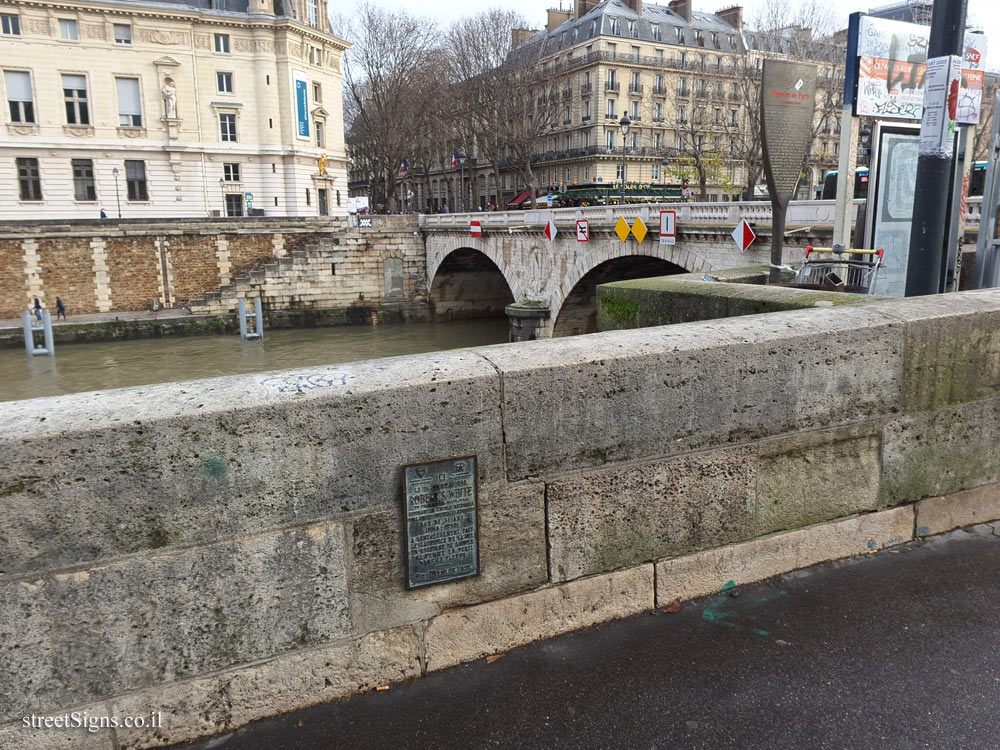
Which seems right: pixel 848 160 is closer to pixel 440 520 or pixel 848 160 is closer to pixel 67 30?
pixel 440 520

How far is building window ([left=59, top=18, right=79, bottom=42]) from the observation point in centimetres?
3819

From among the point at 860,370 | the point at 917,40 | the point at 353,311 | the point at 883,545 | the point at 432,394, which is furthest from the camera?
the point at 353,311

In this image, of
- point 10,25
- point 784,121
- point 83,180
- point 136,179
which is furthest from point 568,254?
point 10,25

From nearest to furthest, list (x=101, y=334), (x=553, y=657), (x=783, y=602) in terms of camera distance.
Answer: (x=553, y=657) < (x=783, y=602) < (x=101, y=334)

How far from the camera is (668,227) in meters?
18.9

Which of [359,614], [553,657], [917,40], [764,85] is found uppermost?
[917,40]

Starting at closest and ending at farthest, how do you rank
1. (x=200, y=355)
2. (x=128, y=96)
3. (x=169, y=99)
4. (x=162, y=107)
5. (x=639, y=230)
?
(x=639, y=230), (x=200, y=355), (x=128, y=96), (x=169, y=99), (x=162, y=107)

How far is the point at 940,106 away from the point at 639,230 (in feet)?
50.8

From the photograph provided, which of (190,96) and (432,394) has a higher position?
(190,96)

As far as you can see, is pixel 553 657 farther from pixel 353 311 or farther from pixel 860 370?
pixel 353 311

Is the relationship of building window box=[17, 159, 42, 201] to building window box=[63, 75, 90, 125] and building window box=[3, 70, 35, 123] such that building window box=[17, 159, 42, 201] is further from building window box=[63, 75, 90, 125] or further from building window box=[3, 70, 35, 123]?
building window box=[63, 75, 90, 125]

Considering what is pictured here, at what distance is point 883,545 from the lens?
3027mm

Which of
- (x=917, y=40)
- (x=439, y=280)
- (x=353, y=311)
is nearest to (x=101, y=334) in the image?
(x=353, y=311)

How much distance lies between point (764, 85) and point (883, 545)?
4628 mm
